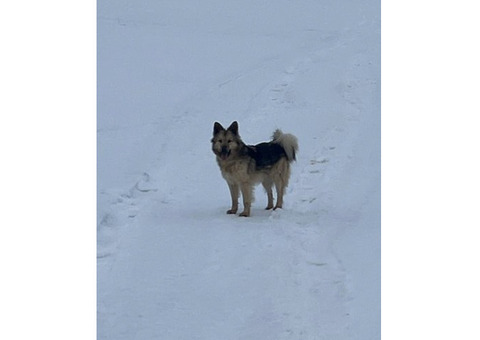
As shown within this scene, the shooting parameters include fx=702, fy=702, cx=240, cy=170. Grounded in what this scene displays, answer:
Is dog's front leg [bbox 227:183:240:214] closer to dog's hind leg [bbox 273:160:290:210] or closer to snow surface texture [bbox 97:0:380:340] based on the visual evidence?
snow surface texture [bbox 97:0:380:340]

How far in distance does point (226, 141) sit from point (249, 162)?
1.16 ft

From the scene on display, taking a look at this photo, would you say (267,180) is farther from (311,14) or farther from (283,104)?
(311,14)

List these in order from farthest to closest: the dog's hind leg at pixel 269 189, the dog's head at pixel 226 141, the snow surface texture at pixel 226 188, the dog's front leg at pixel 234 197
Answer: the dog's hind leg at pixel 269 189 → the dog's front leg at pixel 234 197 → the dog's head at pixel 226 141 → the snow surface texture at pixel 226 188

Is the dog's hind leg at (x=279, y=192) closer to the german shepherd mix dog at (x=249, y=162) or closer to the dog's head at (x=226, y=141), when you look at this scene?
the german shepherd mix dog at (x=249, y=162)

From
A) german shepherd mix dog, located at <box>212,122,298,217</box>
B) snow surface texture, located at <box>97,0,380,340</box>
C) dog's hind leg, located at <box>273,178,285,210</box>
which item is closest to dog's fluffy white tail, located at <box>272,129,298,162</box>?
german shepherd mix dog, located at <box>212,122,298,217</box>

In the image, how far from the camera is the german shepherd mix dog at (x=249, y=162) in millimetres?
7391

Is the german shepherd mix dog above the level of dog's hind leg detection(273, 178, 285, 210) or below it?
above

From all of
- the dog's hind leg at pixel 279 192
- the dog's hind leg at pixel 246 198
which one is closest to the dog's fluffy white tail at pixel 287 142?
the dog's hind leg at pixel 279 192

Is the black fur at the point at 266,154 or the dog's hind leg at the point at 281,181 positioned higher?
the black fur at the point at 266,154

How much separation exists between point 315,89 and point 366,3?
884cm

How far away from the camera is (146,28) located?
17.5 m

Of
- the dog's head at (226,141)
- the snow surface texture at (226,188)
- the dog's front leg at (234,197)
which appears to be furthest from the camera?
the dog's front leg at (234,197)

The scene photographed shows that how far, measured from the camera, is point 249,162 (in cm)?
750

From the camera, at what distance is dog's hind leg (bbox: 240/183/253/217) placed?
293 inches
